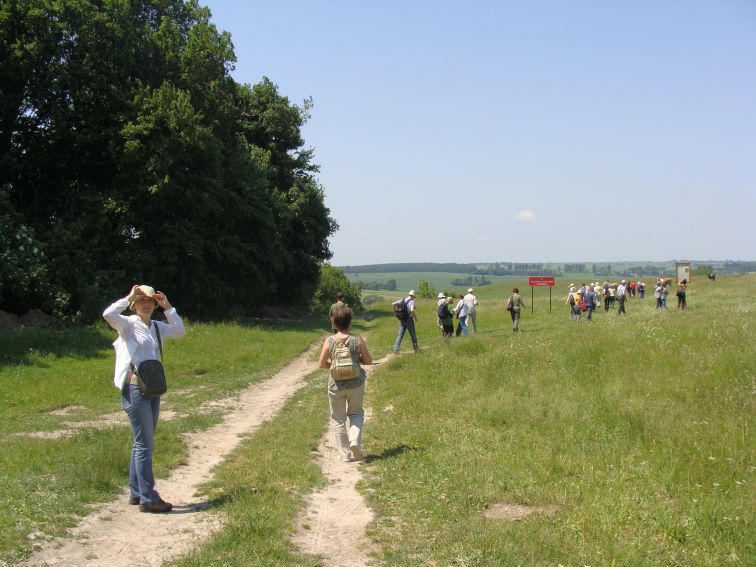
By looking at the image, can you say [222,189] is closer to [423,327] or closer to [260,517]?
[423,327]

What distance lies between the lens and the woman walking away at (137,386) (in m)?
6.18

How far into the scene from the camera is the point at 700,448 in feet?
22.6

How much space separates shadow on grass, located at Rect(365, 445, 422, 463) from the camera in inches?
323

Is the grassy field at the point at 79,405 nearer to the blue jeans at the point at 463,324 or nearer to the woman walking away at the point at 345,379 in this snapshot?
the woman walking away at the point at 345,379

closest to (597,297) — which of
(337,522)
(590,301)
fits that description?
(590,301)

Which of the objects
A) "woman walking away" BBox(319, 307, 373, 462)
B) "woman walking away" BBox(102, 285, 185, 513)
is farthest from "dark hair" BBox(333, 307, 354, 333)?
"woman walking away" BBox(102, 285, 185, 513)

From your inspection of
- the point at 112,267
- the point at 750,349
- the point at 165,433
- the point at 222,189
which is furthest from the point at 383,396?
the point at 222,189

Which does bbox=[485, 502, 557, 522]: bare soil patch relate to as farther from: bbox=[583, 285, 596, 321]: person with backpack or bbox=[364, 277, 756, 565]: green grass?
bbox=[583, 285, 596, 321]: person with backpack

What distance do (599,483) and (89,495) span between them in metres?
5.02

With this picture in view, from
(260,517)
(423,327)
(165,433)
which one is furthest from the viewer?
(423,327)

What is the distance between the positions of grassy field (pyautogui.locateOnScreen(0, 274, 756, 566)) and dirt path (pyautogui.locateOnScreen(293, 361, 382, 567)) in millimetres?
156

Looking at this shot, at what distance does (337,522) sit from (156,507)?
1733 millimetres

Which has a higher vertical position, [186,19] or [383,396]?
[186,19]

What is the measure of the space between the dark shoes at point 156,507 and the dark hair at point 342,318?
2900mm
